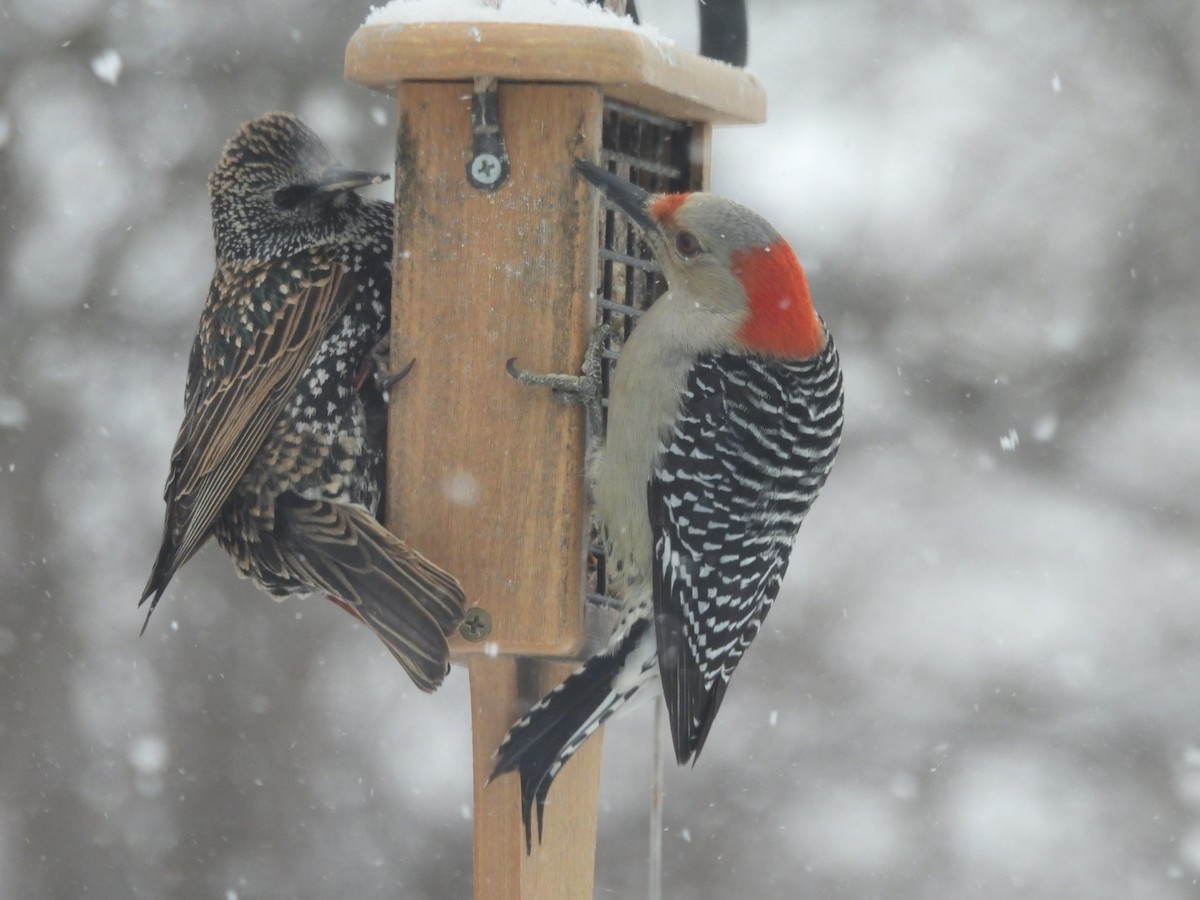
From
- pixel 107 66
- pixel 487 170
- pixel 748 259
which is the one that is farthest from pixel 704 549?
pixel 107 66

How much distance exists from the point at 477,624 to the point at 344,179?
3.24 ft

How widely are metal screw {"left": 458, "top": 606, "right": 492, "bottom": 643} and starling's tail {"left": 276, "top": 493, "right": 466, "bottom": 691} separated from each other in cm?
6

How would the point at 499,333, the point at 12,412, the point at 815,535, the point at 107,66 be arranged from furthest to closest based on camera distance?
the point at 815,535 → the point at 107,66 → the point at 12,412 → the point at 499,333

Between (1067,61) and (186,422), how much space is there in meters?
5.16

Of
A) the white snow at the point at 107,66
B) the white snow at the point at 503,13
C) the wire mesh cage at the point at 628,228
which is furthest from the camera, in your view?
the white snow at the point at 107,66

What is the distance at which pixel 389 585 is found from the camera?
3617mm

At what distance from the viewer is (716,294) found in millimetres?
3891

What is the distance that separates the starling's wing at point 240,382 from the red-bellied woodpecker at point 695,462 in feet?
2.12

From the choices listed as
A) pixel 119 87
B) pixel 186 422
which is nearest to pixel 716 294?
pixel 186 422

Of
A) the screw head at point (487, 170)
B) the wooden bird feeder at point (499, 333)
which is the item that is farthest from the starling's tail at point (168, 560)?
the screw head at point (487, 170)

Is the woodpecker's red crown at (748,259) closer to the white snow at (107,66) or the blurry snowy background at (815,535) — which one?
the blurry snowy background at (815,535)

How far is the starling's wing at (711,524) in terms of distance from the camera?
12.5 feet

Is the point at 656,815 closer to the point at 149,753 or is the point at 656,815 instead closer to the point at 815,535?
the point at 815,535

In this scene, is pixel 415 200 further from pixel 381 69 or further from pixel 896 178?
pixel 896 178
